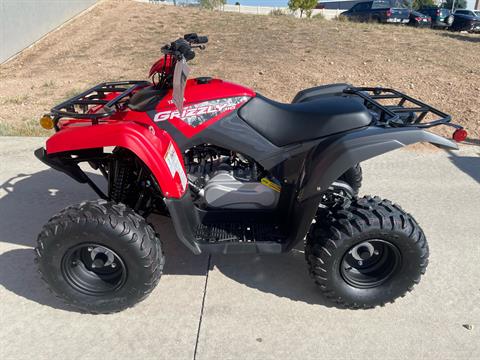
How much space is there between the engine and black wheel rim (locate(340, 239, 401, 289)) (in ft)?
1.91

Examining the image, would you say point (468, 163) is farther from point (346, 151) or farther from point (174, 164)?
point (174, 164)

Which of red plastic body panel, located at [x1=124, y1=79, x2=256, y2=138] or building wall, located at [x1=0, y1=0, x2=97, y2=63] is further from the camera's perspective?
building wall, located at [x1=0, y1=0, x2=97, y2=63]

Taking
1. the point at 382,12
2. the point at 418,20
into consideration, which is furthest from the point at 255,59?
the point at 418,20

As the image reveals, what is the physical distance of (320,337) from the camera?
2303mm

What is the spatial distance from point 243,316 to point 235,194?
2.40 feet

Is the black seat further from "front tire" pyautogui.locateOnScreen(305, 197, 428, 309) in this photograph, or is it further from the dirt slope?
the dirt slope

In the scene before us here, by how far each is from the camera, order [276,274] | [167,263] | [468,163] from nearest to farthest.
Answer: [276,274] → [167,263] → [468,163]

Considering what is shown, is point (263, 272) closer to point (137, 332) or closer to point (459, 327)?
point (137, 332)

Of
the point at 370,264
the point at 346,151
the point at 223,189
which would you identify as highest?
the point at 346,151

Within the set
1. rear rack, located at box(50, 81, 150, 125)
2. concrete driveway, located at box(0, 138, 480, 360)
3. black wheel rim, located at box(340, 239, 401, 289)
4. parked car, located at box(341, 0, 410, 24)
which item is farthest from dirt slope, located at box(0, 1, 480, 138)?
parked car, located at box(341, 0, 410, 24)

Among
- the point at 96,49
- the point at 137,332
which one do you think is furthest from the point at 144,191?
the point at 96,49

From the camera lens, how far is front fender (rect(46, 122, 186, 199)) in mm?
2252

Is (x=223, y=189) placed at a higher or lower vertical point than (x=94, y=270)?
higher

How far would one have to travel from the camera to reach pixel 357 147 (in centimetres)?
229
